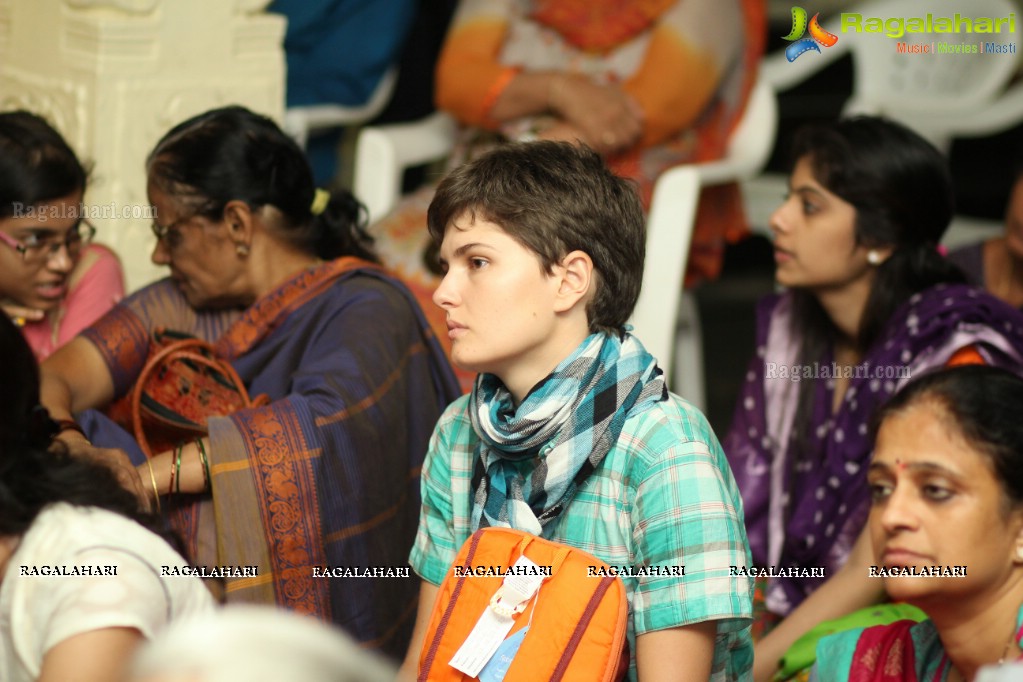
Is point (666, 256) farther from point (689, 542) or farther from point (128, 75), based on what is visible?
point (689, 542)

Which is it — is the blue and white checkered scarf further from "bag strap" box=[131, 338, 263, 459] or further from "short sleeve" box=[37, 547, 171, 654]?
"bag strap" box=[131, 338, 263, 459]

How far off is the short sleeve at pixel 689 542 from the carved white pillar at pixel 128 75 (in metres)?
1.74

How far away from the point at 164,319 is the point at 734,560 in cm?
144

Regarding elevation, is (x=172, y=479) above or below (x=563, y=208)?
below

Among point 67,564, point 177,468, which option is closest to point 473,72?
point 177,468

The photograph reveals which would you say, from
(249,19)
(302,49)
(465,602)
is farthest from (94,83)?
(465,602)

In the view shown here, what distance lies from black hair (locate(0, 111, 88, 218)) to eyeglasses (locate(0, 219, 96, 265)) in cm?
6

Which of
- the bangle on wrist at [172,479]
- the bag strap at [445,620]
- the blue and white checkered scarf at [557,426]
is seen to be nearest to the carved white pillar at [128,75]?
the bangle on wrist at [172,479]

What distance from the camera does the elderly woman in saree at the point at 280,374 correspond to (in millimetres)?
2195

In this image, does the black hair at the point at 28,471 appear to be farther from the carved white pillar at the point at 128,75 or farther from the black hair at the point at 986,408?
the carved white pillar at the point at 128,75

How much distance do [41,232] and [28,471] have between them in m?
1.10

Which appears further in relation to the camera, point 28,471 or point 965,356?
point 965,356

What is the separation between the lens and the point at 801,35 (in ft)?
12.9

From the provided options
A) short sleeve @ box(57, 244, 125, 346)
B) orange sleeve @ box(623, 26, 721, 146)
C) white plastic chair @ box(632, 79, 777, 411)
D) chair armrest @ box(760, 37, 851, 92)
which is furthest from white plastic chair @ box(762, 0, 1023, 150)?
short sleeve @ box(57, 244, 125, 346)
